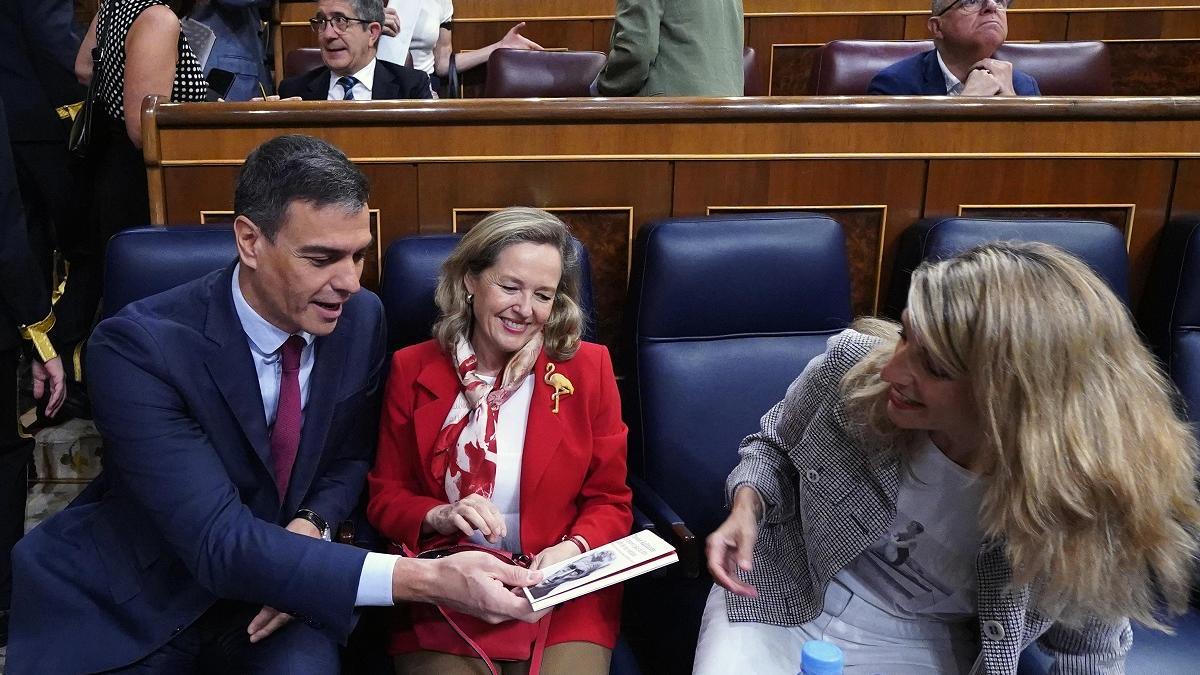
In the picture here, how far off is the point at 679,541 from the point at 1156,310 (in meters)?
1.08

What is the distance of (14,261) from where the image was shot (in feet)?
4.98

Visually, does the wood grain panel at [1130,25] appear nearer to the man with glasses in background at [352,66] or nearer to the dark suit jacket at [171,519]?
the man with glasses in background at [352,66]

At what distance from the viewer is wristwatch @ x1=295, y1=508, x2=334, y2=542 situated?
1.21 metres

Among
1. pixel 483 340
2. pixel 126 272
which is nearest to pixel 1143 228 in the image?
pixel 483 340

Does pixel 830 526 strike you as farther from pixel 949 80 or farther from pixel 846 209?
pixel 949 80

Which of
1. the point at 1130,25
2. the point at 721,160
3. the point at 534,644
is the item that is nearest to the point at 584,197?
the point at 721,160

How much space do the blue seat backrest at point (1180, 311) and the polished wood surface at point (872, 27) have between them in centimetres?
150

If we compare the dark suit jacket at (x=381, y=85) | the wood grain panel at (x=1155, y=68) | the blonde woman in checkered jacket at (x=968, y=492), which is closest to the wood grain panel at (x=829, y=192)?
the blonde woman in checkered jacket at (x=968, y=492)

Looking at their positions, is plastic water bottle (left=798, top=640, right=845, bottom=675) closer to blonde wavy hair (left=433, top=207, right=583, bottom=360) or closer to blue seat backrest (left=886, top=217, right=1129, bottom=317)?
blonde wavy hair (left=433, top=207, right=583, bottom=360)

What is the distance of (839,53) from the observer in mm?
2518

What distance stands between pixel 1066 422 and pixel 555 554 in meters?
0.64

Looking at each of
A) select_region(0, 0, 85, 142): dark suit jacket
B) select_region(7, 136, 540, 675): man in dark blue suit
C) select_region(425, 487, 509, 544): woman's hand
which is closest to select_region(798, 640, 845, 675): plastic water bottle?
select_region(7, 136, 540, 675): man in dark blue suit

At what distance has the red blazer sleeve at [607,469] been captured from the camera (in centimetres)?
136

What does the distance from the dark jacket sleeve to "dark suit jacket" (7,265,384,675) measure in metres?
0.51
